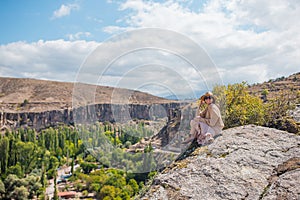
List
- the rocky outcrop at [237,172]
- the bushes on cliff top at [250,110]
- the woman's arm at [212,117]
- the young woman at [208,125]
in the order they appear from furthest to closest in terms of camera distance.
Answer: the bushes on cliff top at [250,110]
the woman's arm at [212,117]
the young woman at [208,125]
the rocky outcrop at [237,172]

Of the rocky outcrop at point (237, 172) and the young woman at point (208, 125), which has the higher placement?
the young woman at point (208, 125)

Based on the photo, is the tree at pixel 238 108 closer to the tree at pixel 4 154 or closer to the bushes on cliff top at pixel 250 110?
the bushes on cliff top at pixel 250 110

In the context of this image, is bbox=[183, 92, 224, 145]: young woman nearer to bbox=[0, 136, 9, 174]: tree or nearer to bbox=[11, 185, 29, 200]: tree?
bbox=[11, 185, 29, 200]: tree

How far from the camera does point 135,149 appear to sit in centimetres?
1648

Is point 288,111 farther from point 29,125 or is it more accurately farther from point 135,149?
point 29,125

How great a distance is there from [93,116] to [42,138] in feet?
241

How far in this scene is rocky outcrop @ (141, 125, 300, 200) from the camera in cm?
396

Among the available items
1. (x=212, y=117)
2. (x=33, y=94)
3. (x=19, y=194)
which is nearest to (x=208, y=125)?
(x=212, y=117)

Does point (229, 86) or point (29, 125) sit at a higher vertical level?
point (229, 86)

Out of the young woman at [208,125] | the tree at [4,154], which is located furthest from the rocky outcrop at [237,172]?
the tree at [4,154]

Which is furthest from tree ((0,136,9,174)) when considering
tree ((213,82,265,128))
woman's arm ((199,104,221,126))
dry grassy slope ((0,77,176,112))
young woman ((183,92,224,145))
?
dry grassy slope ((0,77,176,112))

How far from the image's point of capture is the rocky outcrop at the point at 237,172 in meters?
3.96

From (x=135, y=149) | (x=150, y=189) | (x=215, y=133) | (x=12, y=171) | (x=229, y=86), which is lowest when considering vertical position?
(x=12, y=171)

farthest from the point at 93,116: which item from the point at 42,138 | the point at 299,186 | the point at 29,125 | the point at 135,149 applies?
the point at 29,125
